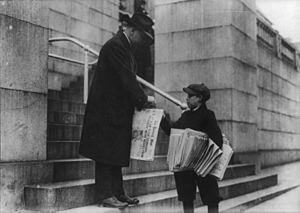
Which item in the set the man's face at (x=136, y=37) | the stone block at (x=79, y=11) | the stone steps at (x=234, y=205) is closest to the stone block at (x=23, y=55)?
the man's face at (x=136, y=37)

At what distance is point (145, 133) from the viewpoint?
4941 mm

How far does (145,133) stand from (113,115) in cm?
42

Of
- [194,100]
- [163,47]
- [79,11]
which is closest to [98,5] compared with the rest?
[79,11]

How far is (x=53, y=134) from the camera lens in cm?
614

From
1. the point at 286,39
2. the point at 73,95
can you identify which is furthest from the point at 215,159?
the point at 286,39

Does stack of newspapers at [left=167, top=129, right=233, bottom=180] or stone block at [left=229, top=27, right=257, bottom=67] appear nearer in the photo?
stack of newspapers at [left=167, top=129, right=233, bottom=180]

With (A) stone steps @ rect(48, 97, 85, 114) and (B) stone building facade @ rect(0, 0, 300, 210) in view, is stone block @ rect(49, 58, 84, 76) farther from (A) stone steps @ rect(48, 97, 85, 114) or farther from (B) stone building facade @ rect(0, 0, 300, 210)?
(A) stone steps @ rect(48, 97, 85, 114)

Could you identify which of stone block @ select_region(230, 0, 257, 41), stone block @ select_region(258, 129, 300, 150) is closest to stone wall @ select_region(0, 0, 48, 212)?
stone block @ select_region(230, 0, 257, 41)

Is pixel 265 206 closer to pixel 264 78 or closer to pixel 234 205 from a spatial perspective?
pixel 234 205

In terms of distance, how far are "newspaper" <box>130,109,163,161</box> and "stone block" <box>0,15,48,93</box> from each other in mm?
1245

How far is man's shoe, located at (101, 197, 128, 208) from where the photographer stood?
195 inches

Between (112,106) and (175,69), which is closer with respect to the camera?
(112,106)

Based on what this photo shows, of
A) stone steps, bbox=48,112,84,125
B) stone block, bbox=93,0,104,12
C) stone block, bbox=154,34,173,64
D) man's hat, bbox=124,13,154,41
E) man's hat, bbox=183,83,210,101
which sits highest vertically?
stone block, bbox=93,0,104,12

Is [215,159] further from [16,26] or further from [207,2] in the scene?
[207,2]
